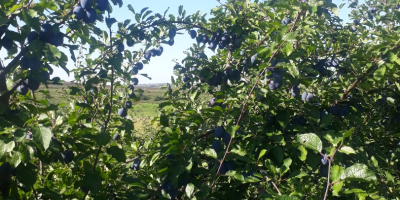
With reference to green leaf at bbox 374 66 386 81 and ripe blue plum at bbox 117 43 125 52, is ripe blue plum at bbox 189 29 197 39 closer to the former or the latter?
ripe blue plum at bbox 117 43 125 52

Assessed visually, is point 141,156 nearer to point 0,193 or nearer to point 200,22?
point 0,193

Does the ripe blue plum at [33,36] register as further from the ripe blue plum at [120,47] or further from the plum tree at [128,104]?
the plum tree at [128,104]

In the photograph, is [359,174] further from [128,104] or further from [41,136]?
[128,104]

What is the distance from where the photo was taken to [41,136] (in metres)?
1.29

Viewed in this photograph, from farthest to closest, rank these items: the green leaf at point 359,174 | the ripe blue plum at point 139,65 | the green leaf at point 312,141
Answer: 1. the ripe blue plum at point 139,65
2. the green leaf at point 312,141
3. the green leaf at point 359,174

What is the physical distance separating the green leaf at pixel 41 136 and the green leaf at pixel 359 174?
1144mm

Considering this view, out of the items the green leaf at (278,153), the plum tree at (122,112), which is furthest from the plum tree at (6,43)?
the green leaf at (278,153)

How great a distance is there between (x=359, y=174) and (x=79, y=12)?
154 cm

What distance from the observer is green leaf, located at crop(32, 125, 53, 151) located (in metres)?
1.27

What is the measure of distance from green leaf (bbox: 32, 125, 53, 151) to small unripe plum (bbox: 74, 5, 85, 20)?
689mm

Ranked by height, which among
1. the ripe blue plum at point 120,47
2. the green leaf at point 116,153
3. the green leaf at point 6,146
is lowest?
the green leaf at point 116,153

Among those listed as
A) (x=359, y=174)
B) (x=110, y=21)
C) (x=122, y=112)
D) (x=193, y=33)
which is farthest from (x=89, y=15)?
(x=193, y=33)

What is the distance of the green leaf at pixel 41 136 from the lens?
127 centimetres

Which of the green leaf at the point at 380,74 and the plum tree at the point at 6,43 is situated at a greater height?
the plum tree at the point at 6,43
